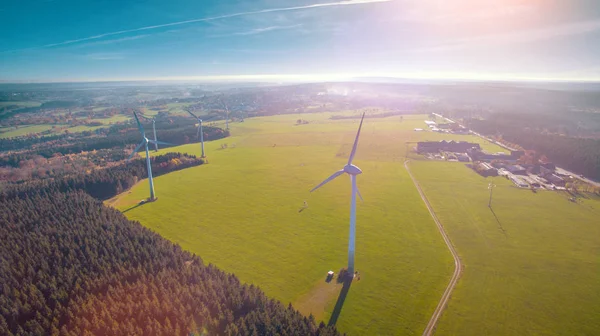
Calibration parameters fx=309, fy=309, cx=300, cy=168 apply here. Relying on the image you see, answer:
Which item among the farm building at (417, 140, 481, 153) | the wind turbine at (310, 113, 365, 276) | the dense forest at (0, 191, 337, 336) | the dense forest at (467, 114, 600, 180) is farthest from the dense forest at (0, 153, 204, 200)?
the dense forest at (467, 114, 600, 180)

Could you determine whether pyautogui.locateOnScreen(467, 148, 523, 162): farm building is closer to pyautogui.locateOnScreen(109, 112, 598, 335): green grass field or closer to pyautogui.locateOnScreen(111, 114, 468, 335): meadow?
pyautogui.locateOnScreen(109, 112, 598, 335): green grass field

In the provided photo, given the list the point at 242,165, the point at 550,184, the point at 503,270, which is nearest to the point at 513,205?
the point at 550,184

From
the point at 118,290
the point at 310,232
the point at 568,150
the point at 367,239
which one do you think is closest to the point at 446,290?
the point at 367,239

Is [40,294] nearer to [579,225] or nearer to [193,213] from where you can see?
[193,213]

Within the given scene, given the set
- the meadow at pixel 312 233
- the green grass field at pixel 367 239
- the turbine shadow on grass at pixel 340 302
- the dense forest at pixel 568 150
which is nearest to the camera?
the turbine shadow on grass at pixel 340 302

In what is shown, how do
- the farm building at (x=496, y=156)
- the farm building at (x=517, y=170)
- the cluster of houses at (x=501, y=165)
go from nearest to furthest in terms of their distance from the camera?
the cluster of houses at (x=501, y=165) < the farm building at (x=517, y=170) < the farm building at (x=496, y=156)

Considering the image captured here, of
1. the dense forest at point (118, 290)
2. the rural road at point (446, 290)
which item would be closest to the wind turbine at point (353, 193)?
the rural road at point (446, 290)

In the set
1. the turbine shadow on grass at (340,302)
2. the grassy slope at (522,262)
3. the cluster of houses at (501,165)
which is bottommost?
the turbine shadow on grass at (340,302)

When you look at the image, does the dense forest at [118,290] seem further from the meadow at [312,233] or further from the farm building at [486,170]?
the farm building at [486,170]

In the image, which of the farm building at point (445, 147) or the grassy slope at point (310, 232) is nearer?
the grassy slope at point (310, 232)
